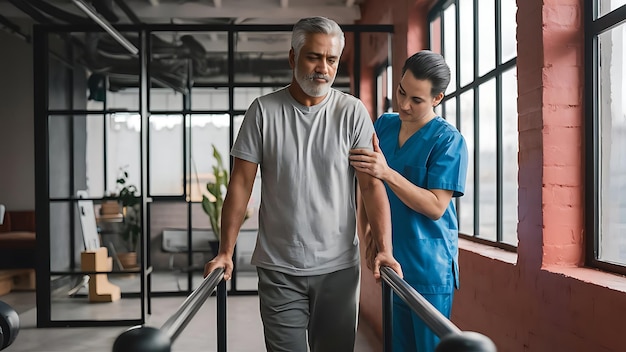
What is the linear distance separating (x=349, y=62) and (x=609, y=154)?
19.6 feet

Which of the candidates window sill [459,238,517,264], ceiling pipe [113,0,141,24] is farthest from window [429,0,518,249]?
ceiling pipe [113,0,141,24]

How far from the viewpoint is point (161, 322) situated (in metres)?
4.96

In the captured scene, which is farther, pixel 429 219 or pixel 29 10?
pixel 29 10

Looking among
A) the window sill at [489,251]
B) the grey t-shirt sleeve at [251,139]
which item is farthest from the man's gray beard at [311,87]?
the window sill at [489,251]

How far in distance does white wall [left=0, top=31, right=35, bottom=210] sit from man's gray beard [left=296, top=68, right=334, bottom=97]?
7380mm

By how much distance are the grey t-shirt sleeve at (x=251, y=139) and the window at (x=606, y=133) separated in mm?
1159

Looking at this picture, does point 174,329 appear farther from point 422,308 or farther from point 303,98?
point 303,98

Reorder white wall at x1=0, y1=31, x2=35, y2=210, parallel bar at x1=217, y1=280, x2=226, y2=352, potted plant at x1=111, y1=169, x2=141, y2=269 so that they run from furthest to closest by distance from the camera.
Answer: white wall at x1=0, y1=31, x2=35, y2=210
potted plant at x1=111, y1=169, x2=141, y2=269
parallel bar at x1=217, y1=280, x2=226, y2=352

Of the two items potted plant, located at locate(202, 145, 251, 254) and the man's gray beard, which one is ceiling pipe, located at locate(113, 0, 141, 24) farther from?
the man's gray beard

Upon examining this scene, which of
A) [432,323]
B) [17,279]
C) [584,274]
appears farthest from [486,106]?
[17,279]

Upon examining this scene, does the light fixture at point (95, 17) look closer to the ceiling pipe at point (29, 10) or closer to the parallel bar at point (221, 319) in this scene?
the ceiling pipe at point (29, 10)

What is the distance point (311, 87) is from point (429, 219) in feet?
1.86

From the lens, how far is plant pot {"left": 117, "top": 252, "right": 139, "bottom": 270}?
816cm

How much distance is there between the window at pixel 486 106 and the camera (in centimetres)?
334
